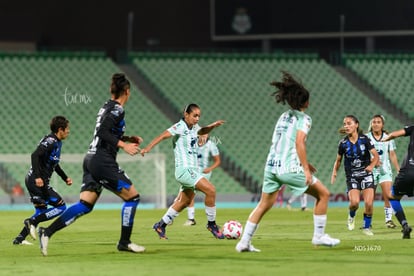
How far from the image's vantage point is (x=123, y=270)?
10.7m

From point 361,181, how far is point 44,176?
579 cm

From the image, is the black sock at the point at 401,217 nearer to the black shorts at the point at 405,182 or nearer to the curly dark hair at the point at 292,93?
the black shorts at the point at 405,182

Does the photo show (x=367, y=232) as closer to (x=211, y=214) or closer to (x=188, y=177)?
(x=211, y=214)

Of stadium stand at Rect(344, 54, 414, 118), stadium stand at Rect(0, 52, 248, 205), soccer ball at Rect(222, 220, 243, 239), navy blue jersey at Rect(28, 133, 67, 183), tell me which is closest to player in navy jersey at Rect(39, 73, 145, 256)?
navy blue jersey at Rect(28, 133, 67, 183)

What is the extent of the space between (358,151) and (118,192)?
6.14 meters

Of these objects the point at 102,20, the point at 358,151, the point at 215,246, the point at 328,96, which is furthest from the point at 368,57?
the point at 215,246

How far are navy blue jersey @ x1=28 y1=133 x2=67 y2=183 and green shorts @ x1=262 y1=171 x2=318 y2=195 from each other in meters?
3.94

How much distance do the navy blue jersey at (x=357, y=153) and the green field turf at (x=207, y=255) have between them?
115 centimetres

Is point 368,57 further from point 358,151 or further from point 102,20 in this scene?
point 358,151

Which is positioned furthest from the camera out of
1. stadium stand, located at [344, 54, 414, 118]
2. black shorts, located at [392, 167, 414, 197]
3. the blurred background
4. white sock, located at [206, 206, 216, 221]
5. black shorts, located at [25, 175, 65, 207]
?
stadium stand, located at [344, 54, 414, 118]

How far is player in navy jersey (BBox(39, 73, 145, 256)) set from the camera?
12.6 m

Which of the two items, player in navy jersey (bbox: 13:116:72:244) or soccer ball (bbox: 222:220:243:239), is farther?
soccer ball (bbox: 222:220:243:239)

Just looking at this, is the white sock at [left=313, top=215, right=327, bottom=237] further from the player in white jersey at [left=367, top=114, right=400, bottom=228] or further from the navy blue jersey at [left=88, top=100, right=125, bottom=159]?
the player in white jersey at [left=367, top=114, right=400, bottom=228]

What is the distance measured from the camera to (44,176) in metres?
15.2
